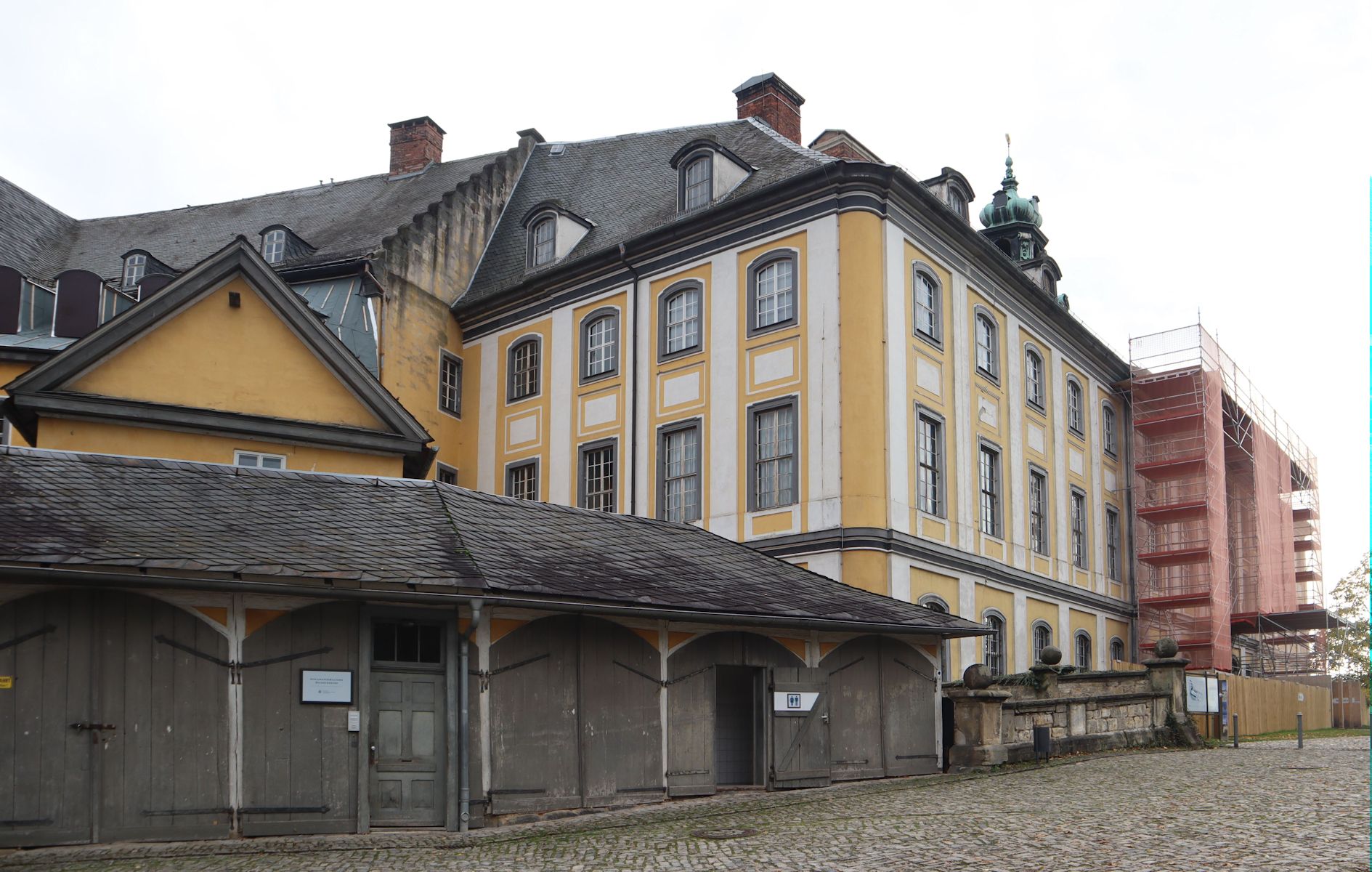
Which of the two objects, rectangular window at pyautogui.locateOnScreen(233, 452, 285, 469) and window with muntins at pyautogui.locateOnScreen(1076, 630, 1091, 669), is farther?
window with muntins at pyautogui.locateOnScreen(1076, 630, 1091, 669)

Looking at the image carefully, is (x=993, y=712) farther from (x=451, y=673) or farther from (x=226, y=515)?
(x=226, y=515)

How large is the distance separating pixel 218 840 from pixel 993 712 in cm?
1129

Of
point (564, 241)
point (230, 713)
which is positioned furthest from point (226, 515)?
point (564, 241)

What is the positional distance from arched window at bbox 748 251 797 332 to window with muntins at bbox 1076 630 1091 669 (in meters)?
11.9

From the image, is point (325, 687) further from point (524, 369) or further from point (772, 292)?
point (524, 369)

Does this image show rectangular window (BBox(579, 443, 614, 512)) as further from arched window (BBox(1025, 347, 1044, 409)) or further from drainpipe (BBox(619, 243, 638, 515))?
arched window (BBox(1025, 347, 1044, 409))

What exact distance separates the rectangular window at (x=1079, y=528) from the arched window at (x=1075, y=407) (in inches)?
64.5

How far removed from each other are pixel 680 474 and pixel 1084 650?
11.9 meters

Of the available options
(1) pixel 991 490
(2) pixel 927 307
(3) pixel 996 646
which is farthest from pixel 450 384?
(3) pixel 996 646

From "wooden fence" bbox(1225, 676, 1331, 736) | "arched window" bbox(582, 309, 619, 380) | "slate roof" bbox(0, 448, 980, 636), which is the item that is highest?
"arched window" bbox(582, 309, 619, 380)

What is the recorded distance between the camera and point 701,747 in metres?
17.8

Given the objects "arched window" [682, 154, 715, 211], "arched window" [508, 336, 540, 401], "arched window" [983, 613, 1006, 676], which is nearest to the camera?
"arched window" [983, 613, 1006, 676]

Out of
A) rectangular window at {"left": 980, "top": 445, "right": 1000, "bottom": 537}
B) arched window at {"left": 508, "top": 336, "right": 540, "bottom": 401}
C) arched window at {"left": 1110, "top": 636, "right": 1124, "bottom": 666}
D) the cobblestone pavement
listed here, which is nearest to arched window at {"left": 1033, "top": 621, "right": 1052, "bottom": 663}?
rectangular window at {"left": 980, "top": 445, "right": 1000, "bottom": 537}

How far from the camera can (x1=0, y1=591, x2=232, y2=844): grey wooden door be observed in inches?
530
